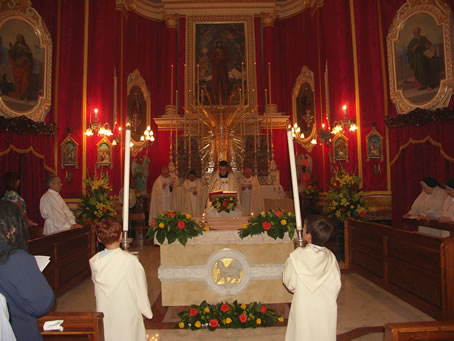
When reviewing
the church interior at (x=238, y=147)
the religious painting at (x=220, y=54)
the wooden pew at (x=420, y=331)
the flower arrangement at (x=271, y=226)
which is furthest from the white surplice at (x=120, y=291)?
the religious painting at (x=220, y=54)

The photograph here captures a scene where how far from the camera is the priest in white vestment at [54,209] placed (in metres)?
6.83

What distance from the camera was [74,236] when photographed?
6930 mm

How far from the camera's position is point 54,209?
22.6 ft

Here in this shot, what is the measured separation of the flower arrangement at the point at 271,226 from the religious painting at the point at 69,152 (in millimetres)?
7148

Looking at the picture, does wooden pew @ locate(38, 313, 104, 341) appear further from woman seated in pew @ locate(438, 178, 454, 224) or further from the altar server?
the altar server

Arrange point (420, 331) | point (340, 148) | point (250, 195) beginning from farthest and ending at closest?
point (250, 195), point (340, 148), point (420, 331)

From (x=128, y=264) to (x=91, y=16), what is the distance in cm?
1057

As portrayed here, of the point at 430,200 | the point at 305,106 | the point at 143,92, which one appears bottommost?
the point at 430,200

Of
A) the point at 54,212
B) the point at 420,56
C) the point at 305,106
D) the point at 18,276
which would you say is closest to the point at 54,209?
the point at 54,212

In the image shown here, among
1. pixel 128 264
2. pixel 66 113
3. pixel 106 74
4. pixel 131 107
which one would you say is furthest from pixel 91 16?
pixel 128 264

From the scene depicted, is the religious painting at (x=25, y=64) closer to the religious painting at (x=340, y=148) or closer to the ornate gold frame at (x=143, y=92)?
the ornate gold frame at (x=143, y=92)

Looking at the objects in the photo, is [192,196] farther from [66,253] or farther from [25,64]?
[25,64]

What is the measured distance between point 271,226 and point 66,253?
3971 mm

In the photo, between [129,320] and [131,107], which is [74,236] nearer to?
[129,320]
